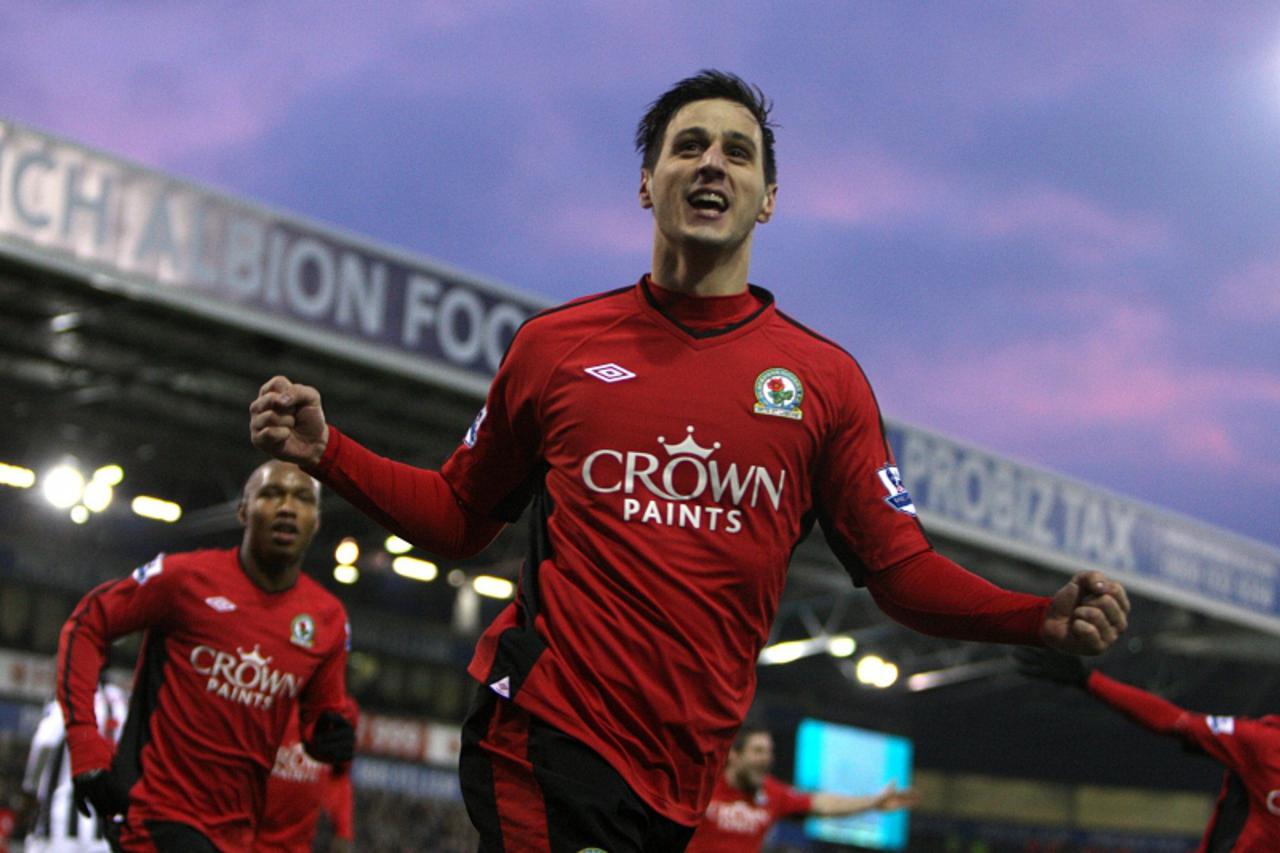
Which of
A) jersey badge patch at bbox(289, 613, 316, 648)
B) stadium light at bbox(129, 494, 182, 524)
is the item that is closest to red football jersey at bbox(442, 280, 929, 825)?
jersey badge patch at bbox(289, 613, 316, 648)

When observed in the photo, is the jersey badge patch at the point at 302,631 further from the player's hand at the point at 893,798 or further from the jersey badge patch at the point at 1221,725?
the player's hand at the point at 893,798

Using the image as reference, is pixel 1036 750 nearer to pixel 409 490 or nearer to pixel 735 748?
pixel 735 748

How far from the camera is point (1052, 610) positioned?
2875mm

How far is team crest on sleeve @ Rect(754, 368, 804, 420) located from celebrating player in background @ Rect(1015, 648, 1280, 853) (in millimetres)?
3746

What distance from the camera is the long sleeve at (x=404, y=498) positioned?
10.3 feet

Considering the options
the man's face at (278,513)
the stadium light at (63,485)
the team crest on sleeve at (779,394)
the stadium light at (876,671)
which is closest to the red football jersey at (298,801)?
the man's face at (278,513)

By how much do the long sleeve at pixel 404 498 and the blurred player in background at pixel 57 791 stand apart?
490cm

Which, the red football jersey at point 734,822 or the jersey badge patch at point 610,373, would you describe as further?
the red football jersey at point 734,822

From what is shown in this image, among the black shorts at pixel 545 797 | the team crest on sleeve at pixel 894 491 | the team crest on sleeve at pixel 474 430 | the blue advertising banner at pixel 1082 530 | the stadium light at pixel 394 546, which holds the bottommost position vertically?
the black shorts at pixel 545 797

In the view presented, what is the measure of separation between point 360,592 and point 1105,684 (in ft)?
61.7

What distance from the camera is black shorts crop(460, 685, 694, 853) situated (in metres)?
2.88

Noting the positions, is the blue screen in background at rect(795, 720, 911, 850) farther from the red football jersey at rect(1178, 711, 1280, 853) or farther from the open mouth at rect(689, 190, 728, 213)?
the open mouth at rect(689, 190, 728, 213)

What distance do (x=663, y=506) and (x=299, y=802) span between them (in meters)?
4.41

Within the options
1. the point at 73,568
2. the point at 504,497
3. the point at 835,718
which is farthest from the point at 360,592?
the point at 504,497
